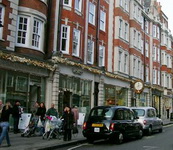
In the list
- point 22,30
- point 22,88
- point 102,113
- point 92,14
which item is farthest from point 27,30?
point 92,14

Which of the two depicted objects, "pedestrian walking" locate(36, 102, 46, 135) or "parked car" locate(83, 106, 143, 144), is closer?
"parked car" locate(83, 106, 143, 144)

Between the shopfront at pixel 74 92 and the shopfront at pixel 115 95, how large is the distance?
333cm

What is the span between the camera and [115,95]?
94.2 ft

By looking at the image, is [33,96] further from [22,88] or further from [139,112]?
[139,112]

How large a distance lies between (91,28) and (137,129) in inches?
481

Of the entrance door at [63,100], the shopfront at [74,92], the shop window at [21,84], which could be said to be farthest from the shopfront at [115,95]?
the shop window at [21,84]

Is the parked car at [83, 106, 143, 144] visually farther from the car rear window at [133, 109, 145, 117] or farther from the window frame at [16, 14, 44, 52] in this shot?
the window frame at [16, 14, 44, 52]

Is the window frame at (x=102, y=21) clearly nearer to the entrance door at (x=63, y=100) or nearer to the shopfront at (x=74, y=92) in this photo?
the shopfront at (x=74, y=92)

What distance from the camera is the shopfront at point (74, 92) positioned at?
2053 cm

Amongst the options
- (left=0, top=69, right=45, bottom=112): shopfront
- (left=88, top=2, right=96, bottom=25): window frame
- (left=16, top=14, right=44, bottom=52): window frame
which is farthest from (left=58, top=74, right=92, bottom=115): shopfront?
(left=88, top=2, right=96, bottom=25): window frame

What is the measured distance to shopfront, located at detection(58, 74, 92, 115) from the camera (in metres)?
20.5

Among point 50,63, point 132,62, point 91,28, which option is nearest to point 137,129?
point 50,63

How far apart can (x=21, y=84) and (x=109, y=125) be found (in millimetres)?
7016

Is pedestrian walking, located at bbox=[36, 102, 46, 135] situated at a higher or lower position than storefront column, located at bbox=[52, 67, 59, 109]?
lower
